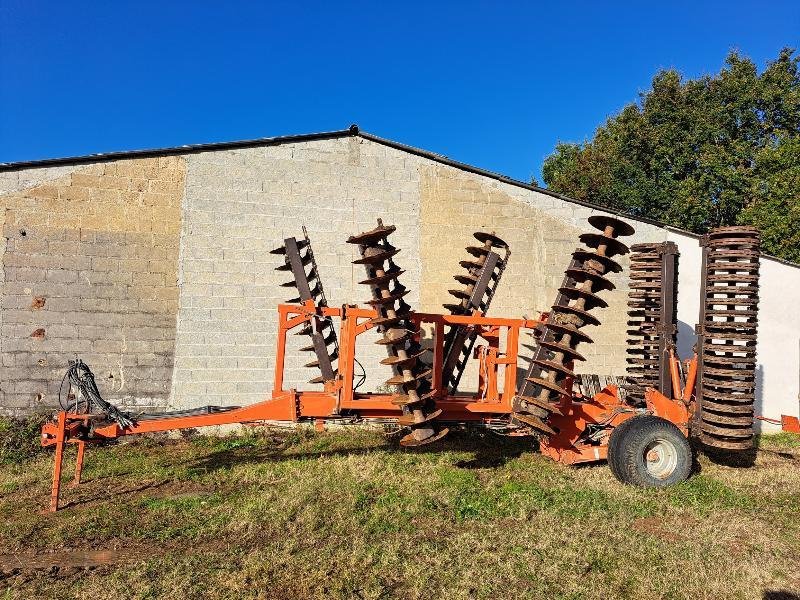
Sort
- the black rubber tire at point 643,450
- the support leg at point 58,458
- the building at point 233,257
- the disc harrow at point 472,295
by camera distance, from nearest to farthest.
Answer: the support leg at point 58,458
the black rubber tire at point 643,450
the disc harrow at point 472,295
the building at point 233,257

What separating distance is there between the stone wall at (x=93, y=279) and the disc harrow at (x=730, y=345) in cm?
698

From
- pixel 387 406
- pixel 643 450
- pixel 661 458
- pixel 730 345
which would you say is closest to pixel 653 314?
pixel 730 345

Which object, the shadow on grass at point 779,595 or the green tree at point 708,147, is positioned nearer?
the shadow on grass at point 779,595

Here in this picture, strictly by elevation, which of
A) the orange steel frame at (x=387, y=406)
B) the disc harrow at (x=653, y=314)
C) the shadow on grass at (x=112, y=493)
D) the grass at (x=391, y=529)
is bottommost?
the shadow on grass at (x=112, y=493)

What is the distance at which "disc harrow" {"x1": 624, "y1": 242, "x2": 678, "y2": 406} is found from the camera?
744 cm

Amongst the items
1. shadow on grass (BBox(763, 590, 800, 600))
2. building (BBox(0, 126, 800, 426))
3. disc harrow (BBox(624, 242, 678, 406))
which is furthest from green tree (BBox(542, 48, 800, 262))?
shadow on grass (BBox(763, 590, 800, 600))

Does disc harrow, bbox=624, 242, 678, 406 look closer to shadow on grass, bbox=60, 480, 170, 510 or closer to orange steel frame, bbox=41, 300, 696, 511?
orange steel frame, bbox=41, 300, 696, 511

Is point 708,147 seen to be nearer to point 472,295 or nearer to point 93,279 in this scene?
point 472,295

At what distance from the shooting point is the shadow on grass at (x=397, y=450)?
715 cm

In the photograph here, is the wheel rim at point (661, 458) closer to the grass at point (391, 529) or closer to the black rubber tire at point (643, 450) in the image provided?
the black rubber tire at point (643, 450)

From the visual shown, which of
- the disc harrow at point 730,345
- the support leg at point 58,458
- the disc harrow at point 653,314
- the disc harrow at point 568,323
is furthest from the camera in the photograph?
the disc harrow at point 653,314

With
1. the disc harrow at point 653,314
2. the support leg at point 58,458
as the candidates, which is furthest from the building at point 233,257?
the support leg at point 58,458

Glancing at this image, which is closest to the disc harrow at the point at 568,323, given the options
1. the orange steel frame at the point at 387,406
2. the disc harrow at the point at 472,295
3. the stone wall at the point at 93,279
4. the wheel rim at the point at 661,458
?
the orange steel frame at the point at 387,406

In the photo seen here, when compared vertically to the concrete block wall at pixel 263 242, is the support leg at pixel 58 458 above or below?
below
